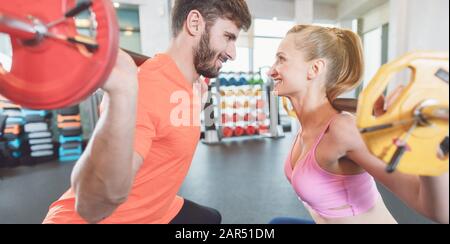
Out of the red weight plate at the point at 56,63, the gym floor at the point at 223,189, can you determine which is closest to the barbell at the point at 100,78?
the red weight plate at the point at 56,63

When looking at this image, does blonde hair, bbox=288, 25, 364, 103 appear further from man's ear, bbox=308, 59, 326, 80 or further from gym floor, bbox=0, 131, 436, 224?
gym floor, bbox=0, 131, 436, 224

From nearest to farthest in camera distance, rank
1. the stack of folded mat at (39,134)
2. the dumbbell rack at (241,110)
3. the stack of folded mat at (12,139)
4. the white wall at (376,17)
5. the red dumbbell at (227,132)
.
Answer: the white wall at (376,17), the stack of folded mat at (12,139), the stack of folded mat at (39,134), the dumbbell rack at (241,110), the red dumbbell at (227,132)

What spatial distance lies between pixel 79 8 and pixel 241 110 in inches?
145

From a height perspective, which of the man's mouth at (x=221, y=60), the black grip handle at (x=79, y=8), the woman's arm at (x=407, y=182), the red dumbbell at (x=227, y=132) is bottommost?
the red dumbbell at (x=227, y=132)

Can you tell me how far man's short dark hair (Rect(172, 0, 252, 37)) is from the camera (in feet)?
1.81

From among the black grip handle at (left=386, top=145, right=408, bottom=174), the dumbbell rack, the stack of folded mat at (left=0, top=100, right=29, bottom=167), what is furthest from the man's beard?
the stack of folded mat at (left=0, top=100, right=29, bottom=167)

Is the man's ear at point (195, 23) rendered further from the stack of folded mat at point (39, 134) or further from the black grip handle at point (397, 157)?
the stack of folded mat at point (39, 134)

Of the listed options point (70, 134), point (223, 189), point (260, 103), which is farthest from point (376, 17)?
point (70, 134)

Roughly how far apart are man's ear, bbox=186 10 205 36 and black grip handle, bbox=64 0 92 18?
0.34 m

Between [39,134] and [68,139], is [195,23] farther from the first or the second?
[39,134]

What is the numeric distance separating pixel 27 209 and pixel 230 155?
2074mm

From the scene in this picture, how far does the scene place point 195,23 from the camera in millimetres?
571

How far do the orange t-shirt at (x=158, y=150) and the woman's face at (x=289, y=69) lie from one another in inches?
9.2

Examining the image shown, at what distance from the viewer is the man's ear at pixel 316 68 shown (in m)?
0.56
